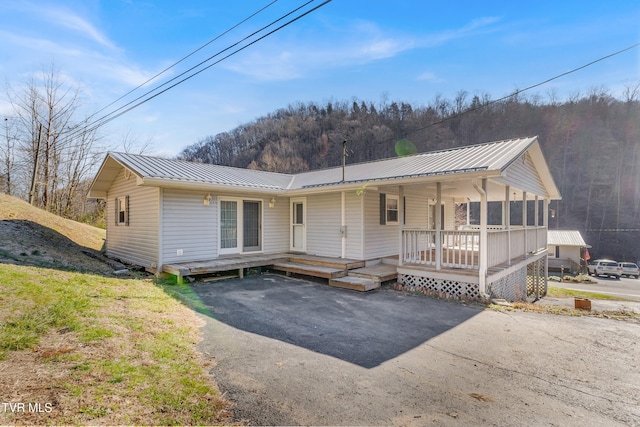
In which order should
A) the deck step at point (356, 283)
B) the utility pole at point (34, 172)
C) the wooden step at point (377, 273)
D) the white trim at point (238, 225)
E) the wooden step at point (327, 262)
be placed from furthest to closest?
the utility pole at point (34, 172)
the white trim at point (238, 225)
the wooden step at point (327, 262)
the wooden step at point (377, 273)
the deck step at point (356, 283)

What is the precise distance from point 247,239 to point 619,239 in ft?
159

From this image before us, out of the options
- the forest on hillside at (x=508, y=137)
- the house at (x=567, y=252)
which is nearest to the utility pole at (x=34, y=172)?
the forest on hillside at (x=508, y=137)

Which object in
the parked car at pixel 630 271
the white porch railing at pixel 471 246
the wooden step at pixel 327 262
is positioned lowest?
the parked car at pixel 630 271

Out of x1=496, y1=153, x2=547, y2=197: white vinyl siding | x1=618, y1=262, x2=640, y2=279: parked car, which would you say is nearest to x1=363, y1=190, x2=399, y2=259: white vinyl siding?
x1=496, y1=153, x2=547, y2=197: white vinyl siding

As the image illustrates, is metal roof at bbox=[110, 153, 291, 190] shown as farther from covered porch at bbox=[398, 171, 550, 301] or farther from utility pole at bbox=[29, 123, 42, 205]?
utility pole at bbox=[29, 123, 42, 205]

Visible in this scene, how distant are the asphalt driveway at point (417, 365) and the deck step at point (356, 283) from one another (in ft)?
4.08

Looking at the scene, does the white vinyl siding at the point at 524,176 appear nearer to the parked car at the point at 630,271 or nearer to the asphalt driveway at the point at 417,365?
the asphalt driveway at the point at 417,365

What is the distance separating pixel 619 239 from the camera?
1532 inches

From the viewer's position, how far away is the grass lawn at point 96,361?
8.14 ft

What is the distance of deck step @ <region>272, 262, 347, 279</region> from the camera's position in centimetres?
862

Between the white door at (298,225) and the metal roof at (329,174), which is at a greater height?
the metal roof at (329,174)

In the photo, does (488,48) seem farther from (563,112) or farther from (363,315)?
(563,112)

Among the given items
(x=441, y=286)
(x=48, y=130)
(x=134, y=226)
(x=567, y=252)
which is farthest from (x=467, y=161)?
(x=567, y=252)

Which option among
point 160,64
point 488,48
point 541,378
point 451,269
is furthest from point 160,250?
point 488,48
